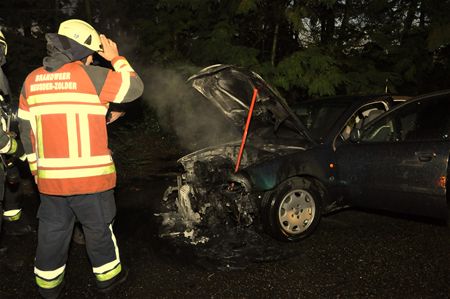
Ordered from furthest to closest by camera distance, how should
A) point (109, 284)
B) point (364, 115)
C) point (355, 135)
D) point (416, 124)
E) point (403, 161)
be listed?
point (364, 115)
point (355, 135)
point (416, 124)
point (403, 161)
point (109, 284)

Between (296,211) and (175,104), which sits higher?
(175,104)

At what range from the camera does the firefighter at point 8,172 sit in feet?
10.9

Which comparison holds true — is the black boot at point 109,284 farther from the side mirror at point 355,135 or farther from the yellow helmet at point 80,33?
the side mirror at point 355,135

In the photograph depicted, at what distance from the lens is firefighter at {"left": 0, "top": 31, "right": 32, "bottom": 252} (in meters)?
3.31

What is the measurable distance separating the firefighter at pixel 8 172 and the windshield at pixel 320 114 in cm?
318

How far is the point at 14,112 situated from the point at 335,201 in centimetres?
366

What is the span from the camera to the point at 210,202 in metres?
4.48

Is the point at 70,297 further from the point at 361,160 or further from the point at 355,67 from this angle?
the point at 355,67

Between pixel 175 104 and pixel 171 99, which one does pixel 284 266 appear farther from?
pixel 171 99

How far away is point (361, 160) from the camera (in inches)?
170

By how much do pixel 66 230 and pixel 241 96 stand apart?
92.3 inches

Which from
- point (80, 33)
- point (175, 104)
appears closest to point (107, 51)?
point (80, 33)

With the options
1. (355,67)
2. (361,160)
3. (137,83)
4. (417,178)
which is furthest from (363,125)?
(355,67)

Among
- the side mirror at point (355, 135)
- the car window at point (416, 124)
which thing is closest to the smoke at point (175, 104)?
the side mirror at point (355, 135)
